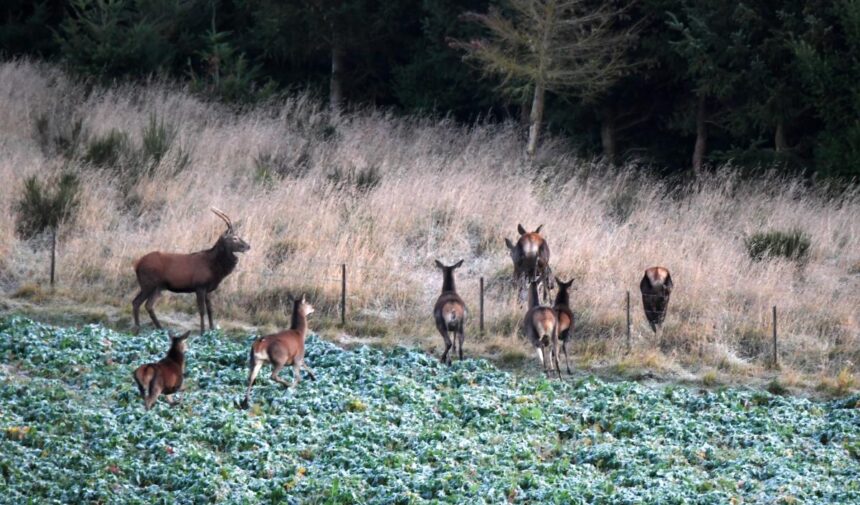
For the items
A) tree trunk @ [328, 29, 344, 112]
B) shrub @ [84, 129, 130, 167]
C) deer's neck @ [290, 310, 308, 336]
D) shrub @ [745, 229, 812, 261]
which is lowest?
deer's neck @ [290, 310, 308, 336]

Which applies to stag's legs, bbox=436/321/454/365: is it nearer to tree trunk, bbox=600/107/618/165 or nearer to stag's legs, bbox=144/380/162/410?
stag's legs, bbox=144/380/162/410

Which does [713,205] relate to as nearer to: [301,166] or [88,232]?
[301,166]

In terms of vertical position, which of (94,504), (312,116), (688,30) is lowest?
(94,504)

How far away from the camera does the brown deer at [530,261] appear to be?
19688 millimetres

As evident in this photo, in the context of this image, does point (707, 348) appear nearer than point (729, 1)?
Yes

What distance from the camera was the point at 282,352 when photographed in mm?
15391

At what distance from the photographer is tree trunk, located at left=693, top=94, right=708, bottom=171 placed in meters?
29.8

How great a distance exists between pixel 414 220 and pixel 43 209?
552 centimetres

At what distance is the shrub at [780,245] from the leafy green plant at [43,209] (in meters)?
10.2

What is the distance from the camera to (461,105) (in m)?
32.8

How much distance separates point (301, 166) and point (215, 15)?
424 inches

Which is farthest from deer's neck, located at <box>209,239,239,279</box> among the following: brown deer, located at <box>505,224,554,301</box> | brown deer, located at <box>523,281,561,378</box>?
brown deer, located at <box>523,281,561,378</box>

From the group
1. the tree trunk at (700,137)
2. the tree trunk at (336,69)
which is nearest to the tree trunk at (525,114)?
the tree trunk at (700,137)

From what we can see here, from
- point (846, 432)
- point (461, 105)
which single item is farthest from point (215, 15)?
point (846, 432)
